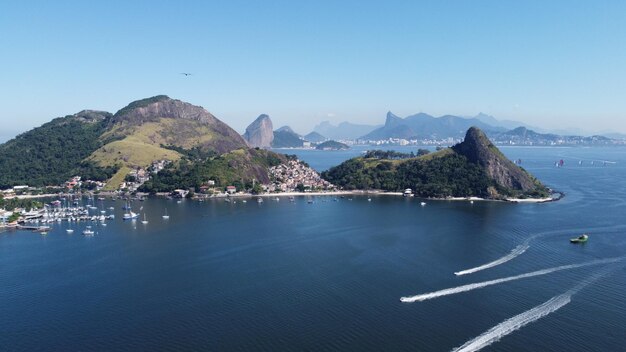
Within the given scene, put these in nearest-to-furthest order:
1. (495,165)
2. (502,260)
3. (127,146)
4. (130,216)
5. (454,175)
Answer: (502,260), (130,216), (495,165), (454,175), (127,146)

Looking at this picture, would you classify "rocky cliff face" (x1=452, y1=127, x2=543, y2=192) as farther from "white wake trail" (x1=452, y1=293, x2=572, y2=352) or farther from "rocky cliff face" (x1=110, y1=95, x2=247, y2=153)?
"rocky cliff face" (x1=110, y1=95, x2=247, y2=153)

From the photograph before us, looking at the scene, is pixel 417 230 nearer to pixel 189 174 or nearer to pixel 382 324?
pixel 382 324

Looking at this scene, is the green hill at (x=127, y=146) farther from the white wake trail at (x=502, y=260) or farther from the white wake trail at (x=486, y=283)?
the white wake trail at (x=486, y=283)

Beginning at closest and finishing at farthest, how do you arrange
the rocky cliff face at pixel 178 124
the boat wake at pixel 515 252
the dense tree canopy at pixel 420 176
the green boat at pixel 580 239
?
the boat wake at pixel 515 252 → the green boat at pixel 580 239 → the dense tree canopy at pixel 420 176 → the rocky cliff face at pixel 178 124

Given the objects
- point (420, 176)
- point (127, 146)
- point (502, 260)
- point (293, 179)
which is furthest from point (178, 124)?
point (502, 260)

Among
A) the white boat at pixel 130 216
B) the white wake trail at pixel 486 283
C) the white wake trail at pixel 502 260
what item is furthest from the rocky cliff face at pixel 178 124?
the white wake trail at pixel 486 283

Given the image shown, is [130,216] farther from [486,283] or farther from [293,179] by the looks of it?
[486,283]
